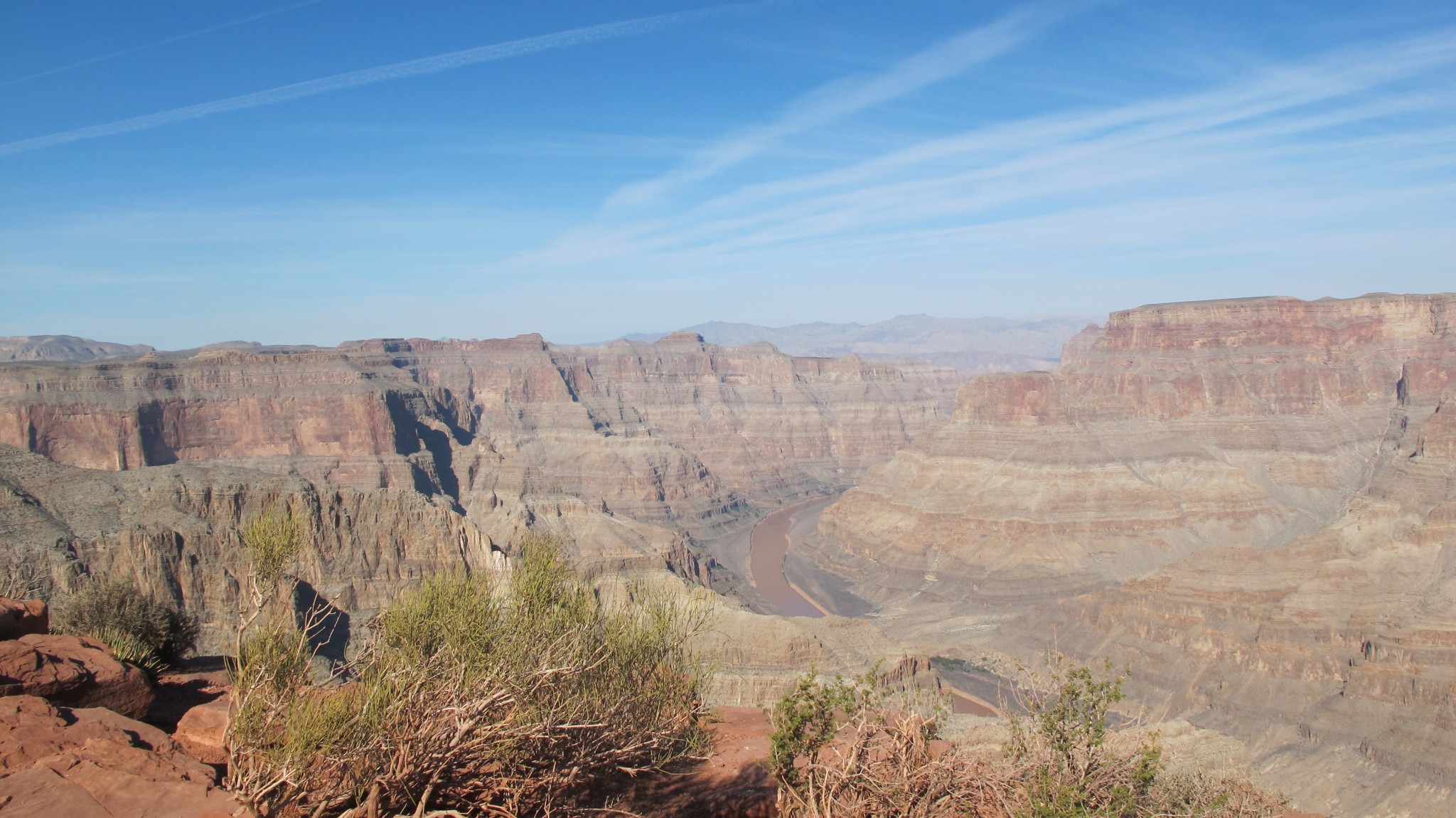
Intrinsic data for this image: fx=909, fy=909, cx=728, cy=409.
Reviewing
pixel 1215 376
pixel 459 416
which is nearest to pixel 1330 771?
pixel 1215 376

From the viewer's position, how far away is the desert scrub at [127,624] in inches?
1106

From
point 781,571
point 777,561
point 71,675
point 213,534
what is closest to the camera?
point 71,675

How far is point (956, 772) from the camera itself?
51.6ft

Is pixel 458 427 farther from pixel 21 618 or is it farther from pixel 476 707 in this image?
pixel 476 707

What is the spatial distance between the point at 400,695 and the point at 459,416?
143 meters

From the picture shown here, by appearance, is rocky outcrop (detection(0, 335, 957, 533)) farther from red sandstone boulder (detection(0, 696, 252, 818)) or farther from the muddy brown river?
red sandstone boulder (detection(0, 696, 252, 818))

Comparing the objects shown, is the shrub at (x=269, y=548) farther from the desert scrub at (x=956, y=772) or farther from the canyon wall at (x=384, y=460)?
the canyon wall at (x=384, y=460)

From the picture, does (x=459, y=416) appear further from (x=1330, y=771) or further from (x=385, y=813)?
(x=385, y=813)

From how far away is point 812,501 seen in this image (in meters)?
164

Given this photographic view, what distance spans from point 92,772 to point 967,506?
102 m

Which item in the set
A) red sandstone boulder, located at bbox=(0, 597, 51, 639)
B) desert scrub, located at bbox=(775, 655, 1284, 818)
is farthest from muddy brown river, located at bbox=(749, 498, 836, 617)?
red sandstone boulder, located at bbox=(0, 597, 51, 639)

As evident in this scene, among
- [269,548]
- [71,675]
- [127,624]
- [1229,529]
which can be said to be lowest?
[1229,529]

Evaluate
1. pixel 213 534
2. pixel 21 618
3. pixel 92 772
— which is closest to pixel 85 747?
pixel 92 772

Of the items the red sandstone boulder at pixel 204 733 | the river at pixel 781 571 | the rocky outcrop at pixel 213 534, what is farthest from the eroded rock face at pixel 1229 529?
the red sandstone boulder at pixel 204 733
